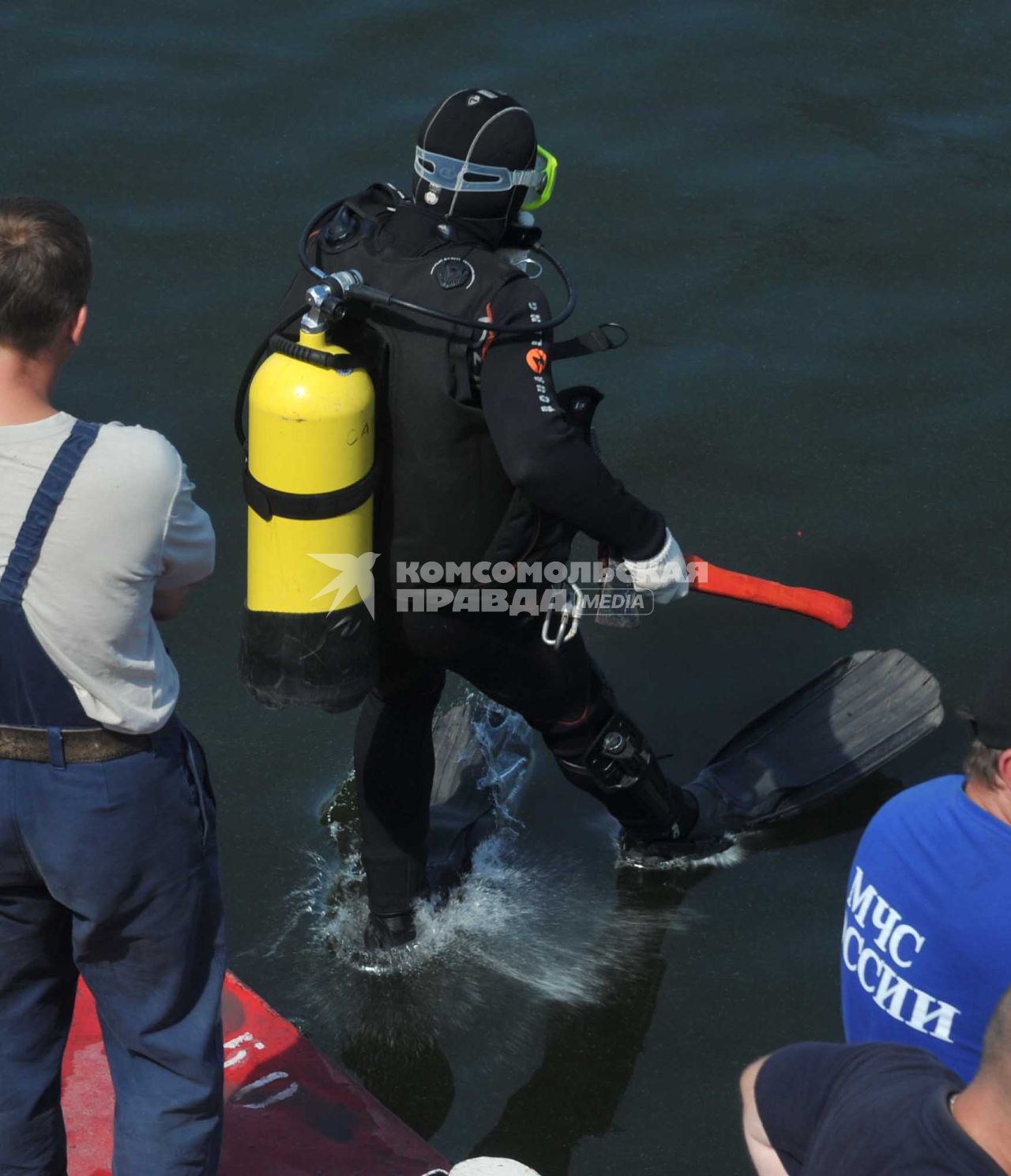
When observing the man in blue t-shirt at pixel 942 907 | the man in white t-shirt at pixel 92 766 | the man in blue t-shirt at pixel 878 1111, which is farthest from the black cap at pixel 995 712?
the man in white t-shirt at pixel 92 766

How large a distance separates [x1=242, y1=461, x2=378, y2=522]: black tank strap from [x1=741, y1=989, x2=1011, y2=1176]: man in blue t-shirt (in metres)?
1.54

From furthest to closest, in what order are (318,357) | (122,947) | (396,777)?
(396,777) → (318,357) → (122,947)

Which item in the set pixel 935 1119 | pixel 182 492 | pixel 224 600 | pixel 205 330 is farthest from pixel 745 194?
pixel 935 1119

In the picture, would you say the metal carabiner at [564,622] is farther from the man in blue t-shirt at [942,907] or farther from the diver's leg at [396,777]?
the man in blue t-shirt at [942,907]

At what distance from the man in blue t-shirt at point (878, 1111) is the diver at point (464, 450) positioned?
1538 mm

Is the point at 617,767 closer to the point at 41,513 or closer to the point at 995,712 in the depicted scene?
the point at 995,712

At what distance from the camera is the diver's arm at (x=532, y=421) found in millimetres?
3234

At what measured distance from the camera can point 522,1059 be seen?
12.6ft

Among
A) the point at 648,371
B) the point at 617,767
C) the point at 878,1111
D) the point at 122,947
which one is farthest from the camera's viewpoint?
the point at 648,371

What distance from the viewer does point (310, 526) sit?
326 centimetres

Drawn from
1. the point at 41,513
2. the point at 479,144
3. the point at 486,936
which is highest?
the point at 479,144
